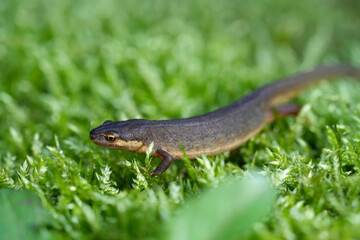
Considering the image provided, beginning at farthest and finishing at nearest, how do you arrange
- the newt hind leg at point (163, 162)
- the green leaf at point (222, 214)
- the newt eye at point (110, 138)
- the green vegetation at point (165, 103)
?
the newt eye at point (110, 138) < the newt hind leg at point (163, 162) < the green vegetation at point (165, 103) < the green leaf at point (222, 214)

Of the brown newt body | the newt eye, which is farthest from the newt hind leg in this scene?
the newt eye

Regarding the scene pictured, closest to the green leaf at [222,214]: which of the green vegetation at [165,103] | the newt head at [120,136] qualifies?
the green vegetation at [165,103]

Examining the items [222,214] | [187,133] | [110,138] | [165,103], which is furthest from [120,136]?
[222,214]

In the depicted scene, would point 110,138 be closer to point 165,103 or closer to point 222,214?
point 165,103

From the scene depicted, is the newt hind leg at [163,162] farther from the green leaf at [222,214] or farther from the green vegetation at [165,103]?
the green leaf at [222,214]

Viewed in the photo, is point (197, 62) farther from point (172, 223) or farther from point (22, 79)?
point (172, 223)

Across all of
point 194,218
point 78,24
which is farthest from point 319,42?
point 194,218
